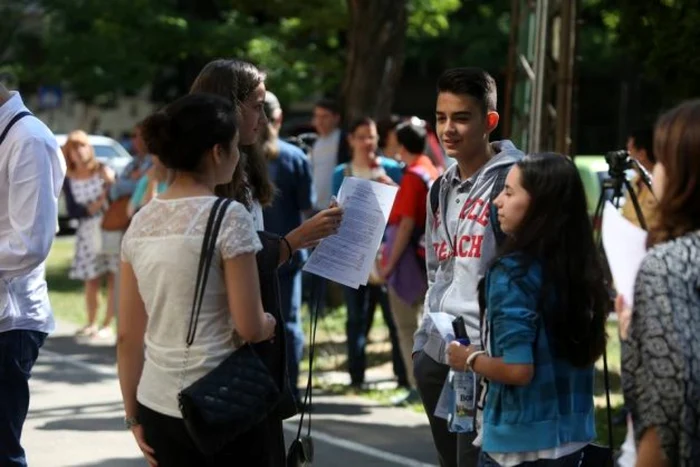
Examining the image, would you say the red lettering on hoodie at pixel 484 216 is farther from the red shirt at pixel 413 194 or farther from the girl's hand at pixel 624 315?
the red shirt at pixel 413 194

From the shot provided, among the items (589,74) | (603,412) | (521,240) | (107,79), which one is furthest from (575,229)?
(589,74)

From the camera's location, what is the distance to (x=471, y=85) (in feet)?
18.0

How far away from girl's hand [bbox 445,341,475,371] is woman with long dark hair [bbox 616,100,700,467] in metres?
0.97

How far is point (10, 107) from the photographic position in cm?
550

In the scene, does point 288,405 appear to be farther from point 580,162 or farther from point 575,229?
point 580,162

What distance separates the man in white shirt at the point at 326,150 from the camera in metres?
12.7

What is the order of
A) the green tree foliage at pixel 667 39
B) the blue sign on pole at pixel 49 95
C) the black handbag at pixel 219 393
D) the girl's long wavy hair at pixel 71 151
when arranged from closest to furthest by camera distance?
the black handbag at pixel 219 393
the green tree foliage at pixel 667 39
the girl's long wavy hair at pixel 71 151
the blue sign on pole at pixel 49 95

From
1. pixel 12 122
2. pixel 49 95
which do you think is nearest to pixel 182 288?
pixel 12 122

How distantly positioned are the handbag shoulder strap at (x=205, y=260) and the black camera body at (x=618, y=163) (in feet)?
10.2

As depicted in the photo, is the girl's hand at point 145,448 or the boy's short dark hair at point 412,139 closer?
the girl's hand at point 145,448

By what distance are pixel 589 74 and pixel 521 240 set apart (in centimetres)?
4095

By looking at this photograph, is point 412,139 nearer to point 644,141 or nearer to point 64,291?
point 644,141

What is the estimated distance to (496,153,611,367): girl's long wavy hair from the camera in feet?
14.3

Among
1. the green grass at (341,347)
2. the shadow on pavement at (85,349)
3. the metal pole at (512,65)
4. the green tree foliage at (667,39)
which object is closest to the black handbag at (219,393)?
the green grass at (341,347)
